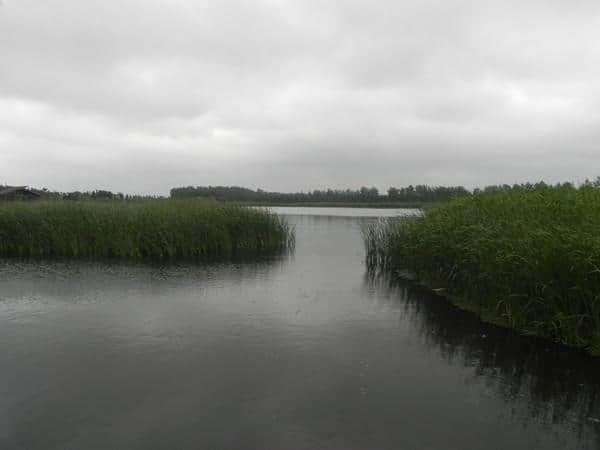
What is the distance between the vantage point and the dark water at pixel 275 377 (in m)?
4.07

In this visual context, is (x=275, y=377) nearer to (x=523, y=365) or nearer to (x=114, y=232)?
(x=523, y=365)

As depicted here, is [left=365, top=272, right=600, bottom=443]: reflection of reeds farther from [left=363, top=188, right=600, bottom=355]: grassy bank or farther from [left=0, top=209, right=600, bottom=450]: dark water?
[left=363, top=188, right=600, bottom=355]: grassy bank

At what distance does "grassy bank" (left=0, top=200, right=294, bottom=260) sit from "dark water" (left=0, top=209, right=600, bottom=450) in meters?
5.82

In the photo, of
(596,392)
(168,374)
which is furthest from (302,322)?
(596,392)

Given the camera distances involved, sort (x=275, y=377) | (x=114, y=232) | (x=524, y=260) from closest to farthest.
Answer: (x=275, y=377), (x=524, y=260), (x=114, y=232)

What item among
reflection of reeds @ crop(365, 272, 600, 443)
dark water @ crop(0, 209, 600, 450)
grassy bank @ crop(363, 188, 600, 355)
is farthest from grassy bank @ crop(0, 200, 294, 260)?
reflection of reeds @ crop(365, 272, 600, 443)

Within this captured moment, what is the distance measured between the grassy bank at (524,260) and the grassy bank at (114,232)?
28.3 ft

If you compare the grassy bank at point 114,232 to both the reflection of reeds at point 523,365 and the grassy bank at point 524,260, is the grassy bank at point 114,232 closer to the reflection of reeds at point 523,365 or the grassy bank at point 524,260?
the grassy bank at point 524,260

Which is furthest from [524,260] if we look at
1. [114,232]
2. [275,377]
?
[114,232]

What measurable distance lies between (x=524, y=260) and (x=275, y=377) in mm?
4887

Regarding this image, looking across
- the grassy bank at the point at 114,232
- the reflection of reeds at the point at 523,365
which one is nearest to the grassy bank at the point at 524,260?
the reflection of reeds at the point at 523,365

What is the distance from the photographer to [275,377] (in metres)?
5.29

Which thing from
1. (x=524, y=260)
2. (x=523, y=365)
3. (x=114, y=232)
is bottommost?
(x=523, y=365)

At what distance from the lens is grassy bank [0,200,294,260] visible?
1530 centimetres
